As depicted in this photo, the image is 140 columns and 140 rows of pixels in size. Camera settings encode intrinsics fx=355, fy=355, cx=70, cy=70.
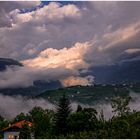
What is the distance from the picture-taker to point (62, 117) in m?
69.7

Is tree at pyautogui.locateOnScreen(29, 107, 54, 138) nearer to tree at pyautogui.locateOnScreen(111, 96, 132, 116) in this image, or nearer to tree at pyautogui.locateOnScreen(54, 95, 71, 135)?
tree at pyautogui.locateOnScreen(111, 96, 132, 116)

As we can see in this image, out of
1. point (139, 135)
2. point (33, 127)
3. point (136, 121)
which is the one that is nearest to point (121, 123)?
point (136, 121)

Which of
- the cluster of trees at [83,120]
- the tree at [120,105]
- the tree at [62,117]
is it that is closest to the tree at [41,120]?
the cluster of trees at [83,120]

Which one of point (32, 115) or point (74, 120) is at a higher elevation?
point (32, 115)

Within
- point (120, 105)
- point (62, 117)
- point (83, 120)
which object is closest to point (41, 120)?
point (120, 105)

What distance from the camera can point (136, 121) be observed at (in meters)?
48.2

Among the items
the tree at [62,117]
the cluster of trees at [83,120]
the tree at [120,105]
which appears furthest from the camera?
the tree at [120,105]

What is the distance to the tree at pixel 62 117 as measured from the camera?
67000 mm

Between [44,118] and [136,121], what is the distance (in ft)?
201

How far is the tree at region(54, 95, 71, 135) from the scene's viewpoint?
67.0 m

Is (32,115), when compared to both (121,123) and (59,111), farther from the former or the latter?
(121,123)

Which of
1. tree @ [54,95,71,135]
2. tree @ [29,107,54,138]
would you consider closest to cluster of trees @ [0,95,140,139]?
tree @ [54,95,71,135]

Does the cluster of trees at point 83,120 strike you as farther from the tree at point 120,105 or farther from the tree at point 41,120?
the tree at point 41,120

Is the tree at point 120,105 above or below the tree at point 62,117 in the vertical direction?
above
